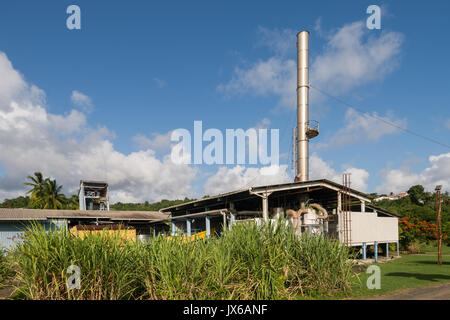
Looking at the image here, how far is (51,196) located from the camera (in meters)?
53.1

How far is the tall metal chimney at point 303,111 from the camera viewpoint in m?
29.7

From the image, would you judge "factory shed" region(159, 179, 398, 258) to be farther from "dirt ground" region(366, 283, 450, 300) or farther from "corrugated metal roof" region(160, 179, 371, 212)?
"dirt ground" region(366, 283, 450, 300)

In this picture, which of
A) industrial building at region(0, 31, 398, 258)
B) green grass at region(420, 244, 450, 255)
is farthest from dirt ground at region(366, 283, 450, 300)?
green grass at region(420, 244, 450, 255)

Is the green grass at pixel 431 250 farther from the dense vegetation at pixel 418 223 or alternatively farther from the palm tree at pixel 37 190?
the palm tree at pixel 37 190

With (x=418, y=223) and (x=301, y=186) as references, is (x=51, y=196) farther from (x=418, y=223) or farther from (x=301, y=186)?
(x=418, y=223)

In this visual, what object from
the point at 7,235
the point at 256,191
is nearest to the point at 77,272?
the point at 256,191

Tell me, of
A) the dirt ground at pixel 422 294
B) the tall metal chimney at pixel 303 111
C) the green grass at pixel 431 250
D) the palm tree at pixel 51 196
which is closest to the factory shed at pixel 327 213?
the tall metal chimney at pixel 303 111

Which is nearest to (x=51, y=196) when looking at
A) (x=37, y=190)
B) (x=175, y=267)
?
(x=37, y=190)

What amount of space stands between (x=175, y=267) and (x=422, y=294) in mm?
9169

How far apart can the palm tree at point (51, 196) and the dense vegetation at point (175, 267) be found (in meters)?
48.6

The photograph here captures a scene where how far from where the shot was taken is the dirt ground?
10.8 metres

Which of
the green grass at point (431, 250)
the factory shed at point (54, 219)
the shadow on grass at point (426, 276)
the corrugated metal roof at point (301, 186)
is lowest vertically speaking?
the green grass at point (431, 250)

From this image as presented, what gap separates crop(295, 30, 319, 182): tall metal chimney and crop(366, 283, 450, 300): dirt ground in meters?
17.1
